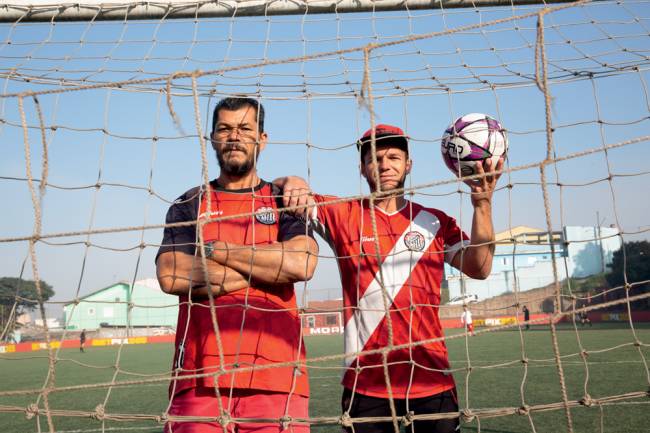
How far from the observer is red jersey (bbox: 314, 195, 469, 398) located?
2.79 m

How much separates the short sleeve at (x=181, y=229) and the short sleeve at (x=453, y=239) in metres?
1.32

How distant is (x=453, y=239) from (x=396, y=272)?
41 centimetres

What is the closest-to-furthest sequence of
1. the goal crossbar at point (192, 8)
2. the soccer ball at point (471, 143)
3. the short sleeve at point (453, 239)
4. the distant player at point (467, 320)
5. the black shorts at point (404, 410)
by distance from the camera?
the black shorts at point (404, 410)
the soccer ball at point (471, 143)
the short sleeve at point (453, 239)
the goal crossbar at point (192, 8)
the distant player at point (467, 320)

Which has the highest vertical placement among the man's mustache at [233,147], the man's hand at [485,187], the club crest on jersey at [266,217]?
the man's mustache at [233,147]

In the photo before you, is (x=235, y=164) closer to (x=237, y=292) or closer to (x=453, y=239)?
(x=237, y=292)

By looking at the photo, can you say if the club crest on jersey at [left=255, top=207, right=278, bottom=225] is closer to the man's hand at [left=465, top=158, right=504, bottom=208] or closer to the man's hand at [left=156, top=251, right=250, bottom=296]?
the man's hand at [left=156, top=251, right=250, bottom=296]

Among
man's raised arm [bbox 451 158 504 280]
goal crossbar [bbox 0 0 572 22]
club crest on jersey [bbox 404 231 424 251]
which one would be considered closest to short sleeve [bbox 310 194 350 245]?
club crest on jersey [bbox 404 231 424 251]

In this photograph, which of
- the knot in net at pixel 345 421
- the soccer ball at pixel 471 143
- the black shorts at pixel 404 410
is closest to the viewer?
the knot in net at pixel 345 421

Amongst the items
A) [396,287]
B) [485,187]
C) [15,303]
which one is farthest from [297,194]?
[15,303]

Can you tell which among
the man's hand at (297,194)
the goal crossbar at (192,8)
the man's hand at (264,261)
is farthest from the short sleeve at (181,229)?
the goal crossbar at (192,8)

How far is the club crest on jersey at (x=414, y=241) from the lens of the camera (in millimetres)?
3076

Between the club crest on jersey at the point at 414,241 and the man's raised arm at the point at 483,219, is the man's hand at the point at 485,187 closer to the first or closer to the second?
the man's raised arm at the point at 483,219

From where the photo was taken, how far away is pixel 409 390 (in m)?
2.75

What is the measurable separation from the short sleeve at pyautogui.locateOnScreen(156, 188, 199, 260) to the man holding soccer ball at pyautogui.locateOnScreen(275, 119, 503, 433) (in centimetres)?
46
